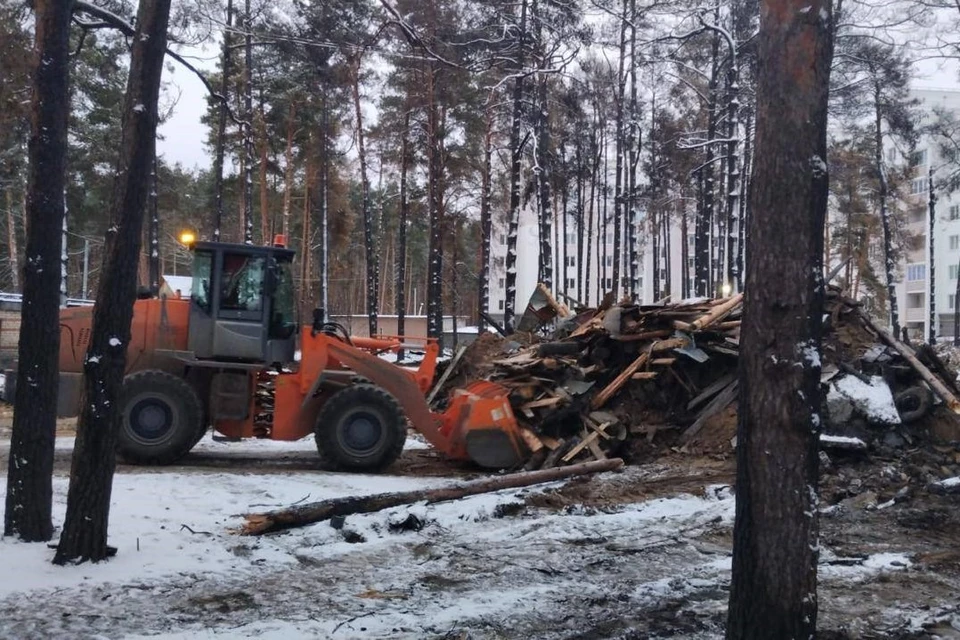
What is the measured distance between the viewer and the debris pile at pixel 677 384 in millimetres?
11773

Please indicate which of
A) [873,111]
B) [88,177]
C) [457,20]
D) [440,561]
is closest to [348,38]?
[440,561]

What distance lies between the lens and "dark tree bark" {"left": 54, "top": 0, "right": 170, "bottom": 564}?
6.37 m

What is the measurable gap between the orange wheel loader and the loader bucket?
0.02m

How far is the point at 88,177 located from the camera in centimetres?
3503

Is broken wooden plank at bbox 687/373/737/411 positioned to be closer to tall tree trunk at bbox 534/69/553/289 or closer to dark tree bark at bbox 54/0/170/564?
dark tree bark at bbox 54/0/170/564

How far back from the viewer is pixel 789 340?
4289 millimetres

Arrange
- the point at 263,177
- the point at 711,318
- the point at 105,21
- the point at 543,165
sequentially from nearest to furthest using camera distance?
the point at 105,21 → the point at 711,318 → the point at 543,165 → the point at 263,177

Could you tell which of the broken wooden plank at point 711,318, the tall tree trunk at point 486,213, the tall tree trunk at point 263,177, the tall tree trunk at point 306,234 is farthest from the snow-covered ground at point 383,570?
the tall tree trunk at point 306,234

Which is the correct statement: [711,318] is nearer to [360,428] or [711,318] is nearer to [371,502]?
[360,428]

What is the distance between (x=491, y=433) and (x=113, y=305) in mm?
6252

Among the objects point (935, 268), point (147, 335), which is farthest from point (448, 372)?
point (935, 268)

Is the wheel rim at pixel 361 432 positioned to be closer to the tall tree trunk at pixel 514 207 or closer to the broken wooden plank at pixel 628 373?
the broken wooden plank at pixel 628 373

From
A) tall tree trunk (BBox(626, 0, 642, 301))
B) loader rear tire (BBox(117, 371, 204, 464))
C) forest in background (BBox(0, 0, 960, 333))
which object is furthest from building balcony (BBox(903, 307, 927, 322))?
loader rear tire (BBox(117, 371, 204, 464))

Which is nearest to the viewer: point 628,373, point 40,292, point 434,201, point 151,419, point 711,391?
point 40,292
